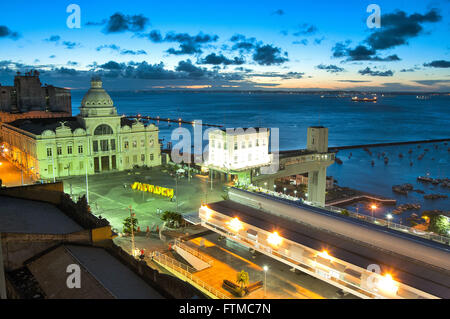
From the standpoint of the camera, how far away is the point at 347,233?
2934 centimetres

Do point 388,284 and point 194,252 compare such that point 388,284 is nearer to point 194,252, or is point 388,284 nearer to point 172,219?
point 194,252

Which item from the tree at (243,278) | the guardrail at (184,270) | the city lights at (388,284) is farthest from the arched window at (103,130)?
the city lights at (388,284)

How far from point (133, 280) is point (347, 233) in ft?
58.1

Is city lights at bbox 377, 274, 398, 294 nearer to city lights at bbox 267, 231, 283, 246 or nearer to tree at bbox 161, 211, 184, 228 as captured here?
city lights at bbox 267, 231, 283, 246

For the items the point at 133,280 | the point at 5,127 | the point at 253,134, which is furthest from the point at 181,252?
the point at 5,127

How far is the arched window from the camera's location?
223 ft

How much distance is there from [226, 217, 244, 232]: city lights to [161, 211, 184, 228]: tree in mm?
9099

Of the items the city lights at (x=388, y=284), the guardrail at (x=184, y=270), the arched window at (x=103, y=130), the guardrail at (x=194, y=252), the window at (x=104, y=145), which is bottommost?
the guardrail at (x=184, y=270)

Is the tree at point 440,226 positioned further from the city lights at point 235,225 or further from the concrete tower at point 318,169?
the concrete tower at point 318,169

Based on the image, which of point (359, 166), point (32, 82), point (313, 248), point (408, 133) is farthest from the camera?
point (408, 133)

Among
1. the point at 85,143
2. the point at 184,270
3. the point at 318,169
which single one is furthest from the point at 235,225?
the point at 318,169

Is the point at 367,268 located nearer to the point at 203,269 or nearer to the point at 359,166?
the point at 203,269

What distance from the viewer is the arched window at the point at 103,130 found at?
6800 cm

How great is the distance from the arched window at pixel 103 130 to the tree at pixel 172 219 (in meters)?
33.1
